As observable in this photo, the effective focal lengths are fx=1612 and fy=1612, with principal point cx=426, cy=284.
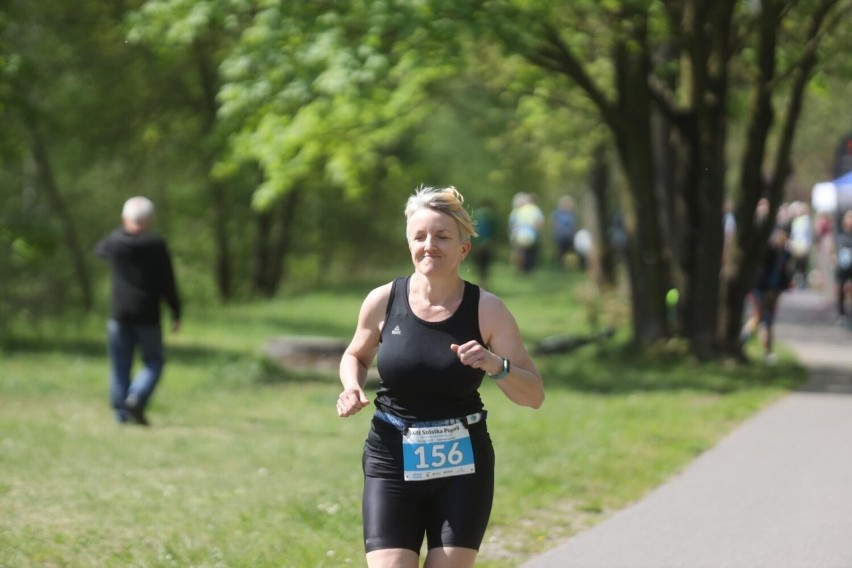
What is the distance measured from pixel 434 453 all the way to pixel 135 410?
815 cm

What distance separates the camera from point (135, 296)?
13094 mm

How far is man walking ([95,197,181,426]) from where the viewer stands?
516 inches

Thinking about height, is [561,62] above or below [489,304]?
above

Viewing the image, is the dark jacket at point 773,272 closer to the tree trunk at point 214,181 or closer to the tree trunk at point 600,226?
the tree trunk at point 600,226

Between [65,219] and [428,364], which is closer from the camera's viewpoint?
[428,364]

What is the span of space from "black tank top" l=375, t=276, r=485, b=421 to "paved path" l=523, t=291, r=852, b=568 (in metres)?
2.52

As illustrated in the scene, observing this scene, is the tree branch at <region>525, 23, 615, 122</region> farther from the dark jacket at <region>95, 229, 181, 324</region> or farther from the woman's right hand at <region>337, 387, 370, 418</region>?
the woman's right hand at <region>337, 387, 370, 418</region>

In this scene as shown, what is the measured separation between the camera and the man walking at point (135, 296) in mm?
13102

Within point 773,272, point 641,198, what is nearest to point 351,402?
point 641,198

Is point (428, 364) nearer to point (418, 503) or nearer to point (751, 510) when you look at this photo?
point (418, 503)

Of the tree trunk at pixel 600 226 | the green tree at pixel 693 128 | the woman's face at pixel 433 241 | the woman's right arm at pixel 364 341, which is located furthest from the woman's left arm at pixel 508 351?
the tree trunk at pixel 600 226

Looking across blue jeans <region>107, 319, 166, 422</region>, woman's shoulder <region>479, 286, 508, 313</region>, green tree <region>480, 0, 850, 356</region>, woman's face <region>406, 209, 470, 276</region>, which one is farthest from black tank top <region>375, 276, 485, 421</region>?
green tree <region>480, 0, 850, 356</region>

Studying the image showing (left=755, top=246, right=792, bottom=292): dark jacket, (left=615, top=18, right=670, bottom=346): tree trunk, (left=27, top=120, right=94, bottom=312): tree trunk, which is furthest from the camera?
(left=27, top=120, right=94, bottom=312): tree trunk

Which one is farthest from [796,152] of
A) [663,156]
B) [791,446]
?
[791,446]
